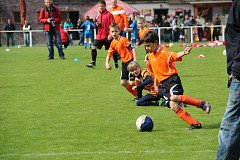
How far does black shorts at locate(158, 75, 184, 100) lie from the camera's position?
11.1 meters

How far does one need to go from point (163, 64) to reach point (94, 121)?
1566 millimetres

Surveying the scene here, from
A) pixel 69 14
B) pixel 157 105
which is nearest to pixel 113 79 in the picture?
pixel 157 105

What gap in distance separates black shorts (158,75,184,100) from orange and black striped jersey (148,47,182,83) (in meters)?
0.10

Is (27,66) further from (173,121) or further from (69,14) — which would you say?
(69,14)

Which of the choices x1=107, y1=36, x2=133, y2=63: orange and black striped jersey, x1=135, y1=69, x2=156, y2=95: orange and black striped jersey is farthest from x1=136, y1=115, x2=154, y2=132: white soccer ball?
x1=107, y1=36, x2=133, y2=63: orange and black striped jersey

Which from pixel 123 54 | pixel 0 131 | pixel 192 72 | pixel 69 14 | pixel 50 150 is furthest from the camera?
pixel 69 14

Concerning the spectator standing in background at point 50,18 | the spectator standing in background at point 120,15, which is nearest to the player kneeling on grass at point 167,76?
the spectator standing in background at point 120,15

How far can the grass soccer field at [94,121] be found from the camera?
911 cm

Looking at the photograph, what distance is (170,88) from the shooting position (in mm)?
11156

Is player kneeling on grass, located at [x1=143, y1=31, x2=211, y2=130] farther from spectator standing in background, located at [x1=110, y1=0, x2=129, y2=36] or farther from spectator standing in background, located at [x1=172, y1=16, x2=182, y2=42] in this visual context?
spectator standing in background, located at [x1=172, y1=16, x2=182, y2=42]

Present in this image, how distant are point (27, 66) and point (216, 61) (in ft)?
22.5

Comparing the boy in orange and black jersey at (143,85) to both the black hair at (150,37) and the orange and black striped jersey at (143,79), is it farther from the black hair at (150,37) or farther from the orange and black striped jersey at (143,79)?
the black hair at (150,37)

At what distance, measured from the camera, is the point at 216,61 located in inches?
979

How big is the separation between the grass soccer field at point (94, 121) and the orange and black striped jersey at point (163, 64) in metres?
0.80
